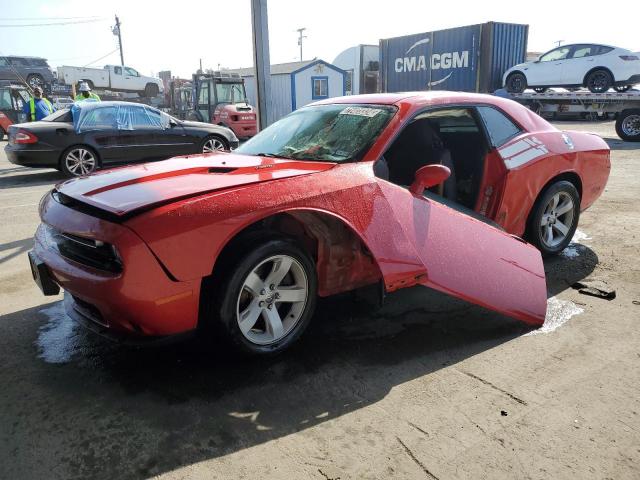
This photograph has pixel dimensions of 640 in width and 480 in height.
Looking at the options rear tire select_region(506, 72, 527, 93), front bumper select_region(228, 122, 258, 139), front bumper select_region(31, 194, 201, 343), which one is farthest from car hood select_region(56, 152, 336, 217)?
rear tire select_region(506, 72, 527, 93)

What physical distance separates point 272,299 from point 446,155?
202 centimetres

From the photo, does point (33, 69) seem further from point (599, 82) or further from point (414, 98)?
point (414, 98)

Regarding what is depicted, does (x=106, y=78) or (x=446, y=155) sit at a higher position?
(x=106, y=78)

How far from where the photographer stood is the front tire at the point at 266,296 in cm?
257

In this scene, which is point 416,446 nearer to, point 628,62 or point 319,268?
point 319,268

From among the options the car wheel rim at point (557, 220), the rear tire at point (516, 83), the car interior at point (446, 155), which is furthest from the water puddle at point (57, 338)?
the rear tire at point (516, 83)

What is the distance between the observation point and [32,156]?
9102 millimetres

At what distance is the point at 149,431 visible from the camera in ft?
7.39

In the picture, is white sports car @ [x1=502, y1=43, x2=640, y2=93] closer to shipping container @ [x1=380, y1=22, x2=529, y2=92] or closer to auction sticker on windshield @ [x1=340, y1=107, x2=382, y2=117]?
shipping container @ [x1=380, y1=22, x2=529, y2=92]

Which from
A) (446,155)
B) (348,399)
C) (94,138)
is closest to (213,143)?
(94,138)

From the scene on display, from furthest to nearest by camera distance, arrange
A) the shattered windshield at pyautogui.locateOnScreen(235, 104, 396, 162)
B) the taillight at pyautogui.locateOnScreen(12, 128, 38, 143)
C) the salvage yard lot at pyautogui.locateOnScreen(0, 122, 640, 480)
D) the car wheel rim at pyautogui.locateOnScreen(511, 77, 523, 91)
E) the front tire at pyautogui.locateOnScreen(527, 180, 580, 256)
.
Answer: the car wheel rim at pyautogui.locateOnScreen(511, 77, 523, 91), the taillight at pyautogui.locateOnScreen(12, 128, 38, 143), the front tire at pyautogui.locateOnScreen(527, 180, 580, 256), the shattered windshield at pyautogui.locateOnScreen(235, 104, 396, 162), the salvage yard lot at pyautogui.locateOnScreen(0, 122, 640, 480)

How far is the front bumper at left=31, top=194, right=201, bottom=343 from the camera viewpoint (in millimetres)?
2287

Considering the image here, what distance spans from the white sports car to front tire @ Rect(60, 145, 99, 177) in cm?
1584

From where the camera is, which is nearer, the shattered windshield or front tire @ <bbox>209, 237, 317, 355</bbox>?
front tire @ <bbox>209, 237, 317, 355</bbox>
